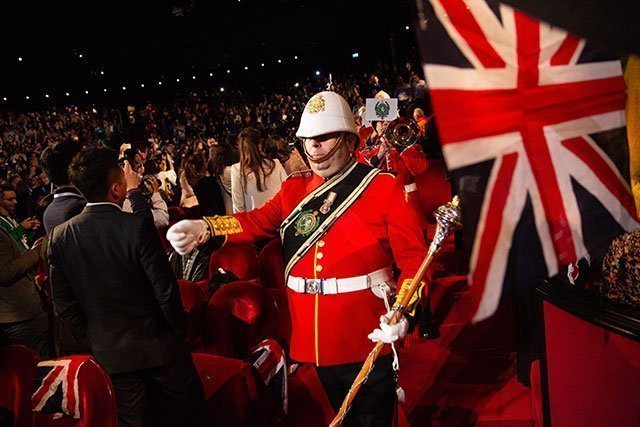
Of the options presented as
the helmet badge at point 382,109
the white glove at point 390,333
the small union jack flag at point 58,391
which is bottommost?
the small union jack flag at point 58,391

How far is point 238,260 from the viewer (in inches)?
201

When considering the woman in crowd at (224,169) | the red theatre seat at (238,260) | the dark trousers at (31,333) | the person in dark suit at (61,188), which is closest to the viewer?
the person in dark suit at (61,188)

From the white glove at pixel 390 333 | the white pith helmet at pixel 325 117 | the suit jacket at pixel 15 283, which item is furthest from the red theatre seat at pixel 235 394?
the suit jacket at pixel 15 283

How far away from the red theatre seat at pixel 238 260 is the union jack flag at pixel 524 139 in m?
3.84

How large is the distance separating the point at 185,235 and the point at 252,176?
3.08m

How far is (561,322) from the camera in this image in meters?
2.64

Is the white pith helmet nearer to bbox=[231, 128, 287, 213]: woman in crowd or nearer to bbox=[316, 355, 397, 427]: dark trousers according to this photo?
bbox=[316, 355, 397, 427]: dark trousers

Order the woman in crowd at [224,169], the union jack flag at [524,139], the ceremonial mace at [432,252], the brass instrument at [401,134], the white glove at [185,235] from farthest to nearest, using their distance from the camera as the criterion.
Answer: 1. the brass instrument at [401,134]
2. the woman in crowd at [224,169]
3. the white glove at [185,235]
4. the ceremonial mace at [432,252]
5. the union jack flag at [524,139]

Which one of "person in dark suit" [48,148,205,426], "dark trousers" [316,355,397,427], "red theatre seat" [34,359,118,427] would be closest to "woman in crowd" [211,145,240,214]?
"person in dark suit" [48,148,205,426]

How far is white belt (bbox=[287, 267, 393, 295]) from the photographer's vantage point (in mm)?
2520

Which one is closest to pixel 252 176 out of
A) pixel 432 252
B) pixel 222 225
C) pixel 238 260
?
pixel 238 260

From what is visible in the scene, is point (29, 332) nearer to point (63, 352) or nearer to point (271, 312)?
point (63, 352)

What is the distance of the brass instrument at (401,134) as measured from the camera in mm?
6844

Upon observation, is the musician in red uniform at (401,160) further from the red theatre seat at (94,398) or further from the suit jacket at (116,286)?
the red theatre seat at (94,398)
